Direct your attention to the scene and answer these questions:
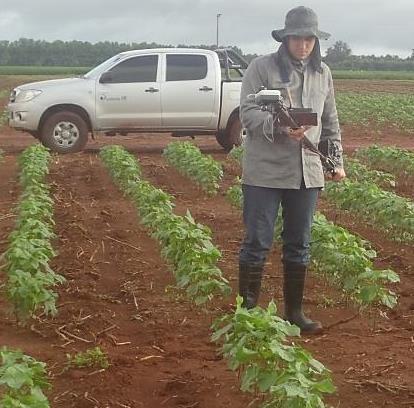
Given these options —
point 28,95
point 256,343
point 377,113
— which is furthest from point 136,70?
point 377,113

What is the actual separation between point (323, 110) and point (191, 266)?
1366 mm

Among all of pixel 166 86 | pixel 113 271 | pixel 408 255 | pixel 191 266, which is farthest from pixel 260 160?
pixel 166 86

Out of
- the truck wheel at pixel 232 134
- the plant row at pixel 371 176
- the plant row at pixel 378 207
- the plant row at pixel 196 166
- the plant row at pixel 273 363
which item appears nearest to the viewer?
the plant row at pixel 273 363

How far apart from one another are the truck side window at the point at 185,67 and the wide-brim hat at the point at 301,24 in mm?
10708

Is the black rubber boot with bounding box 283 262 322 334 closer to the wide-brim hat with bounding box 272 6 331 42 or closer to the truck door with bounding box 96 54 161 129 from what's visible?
the wide-brim hat with bounding box 272 6 331 42

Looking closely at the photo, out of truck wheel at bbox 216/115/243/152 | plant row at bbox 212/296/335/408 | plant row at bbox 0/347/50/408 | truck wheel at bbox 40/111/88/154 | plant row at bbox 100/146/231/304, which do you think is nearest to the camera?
plant row at bbox 0/347/50/408

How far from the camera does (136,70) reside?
16.2m

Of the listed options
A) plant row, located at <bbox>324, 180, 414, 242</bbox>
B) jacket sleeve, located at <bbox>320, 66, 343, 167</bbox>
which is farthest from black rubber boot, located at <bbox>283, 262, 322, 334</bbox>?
plant row, located at <bbox>324, 180, 414, 242</bbox>

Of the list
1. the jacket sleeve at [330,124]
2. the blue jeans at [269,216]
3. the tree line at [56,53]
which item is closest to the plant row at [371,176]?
the jacket sleeve at [330,124]

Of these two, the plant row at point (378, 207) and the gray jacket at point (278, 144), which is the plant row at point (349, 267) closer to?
the gray jacket at point (278, 144)

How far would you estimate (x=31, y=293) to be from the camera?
5934 mm

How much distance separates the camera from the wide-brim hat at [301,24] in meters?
5.59

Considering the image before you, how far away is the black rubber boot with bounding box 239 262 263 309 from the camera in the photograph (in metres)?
5.99

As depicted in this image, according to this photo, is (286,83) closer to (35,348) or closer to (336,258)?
(336,258)
